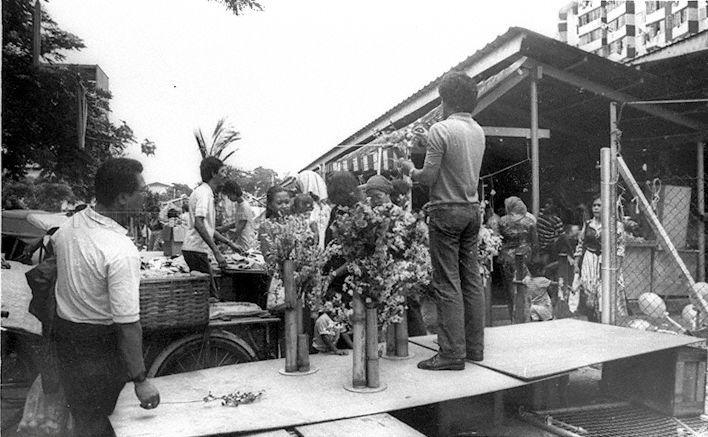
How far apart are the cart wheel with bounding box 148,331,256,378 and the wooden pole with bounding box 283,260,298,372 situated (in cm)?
93

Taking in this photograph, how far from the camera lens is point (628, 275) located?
8055 millimetres

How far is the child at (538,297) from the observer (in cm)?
680

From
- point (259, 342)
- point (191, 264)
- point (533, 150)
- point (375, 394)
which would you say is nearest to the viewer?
point (375, 394)

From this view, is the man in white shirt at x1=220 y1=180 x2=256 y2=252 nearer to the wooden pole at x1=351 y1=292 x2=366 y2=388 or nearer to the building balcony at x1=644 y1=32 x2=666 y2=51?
the wooden pole at x1=351 y1=292 x2=366 y2=388

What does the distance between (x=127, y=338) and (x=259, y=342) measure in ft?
6.83

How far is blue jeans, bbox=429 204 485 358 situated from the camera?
3582 mm

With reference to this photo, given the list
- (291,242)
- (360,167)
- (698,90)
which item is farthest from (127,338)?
(698,90)

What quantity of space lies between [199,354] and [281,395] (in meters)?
1.28

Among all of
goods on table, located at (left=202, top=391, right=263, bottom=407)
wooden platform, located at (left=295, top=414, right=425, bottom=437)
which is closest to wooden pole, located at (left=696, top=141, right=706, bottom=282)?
wooden platform, located at (left=295, top=414, right=425, bottom=437)

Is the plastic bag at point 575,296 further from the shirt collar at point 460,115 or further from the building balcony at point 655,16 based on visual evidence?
the shirt collar at point 460,115

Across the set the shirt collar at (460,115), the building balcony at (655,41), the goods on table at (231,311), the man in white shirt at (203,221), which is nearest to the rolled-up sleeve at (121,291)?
the goods on table at (231,311)

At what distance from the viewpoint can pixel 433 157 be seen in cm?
360

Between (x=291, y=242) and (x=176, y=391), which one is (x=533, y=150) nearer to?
(x=291, y=242)

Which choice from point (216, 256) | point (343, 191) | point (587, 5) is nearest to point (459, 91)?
point (343, 191)
